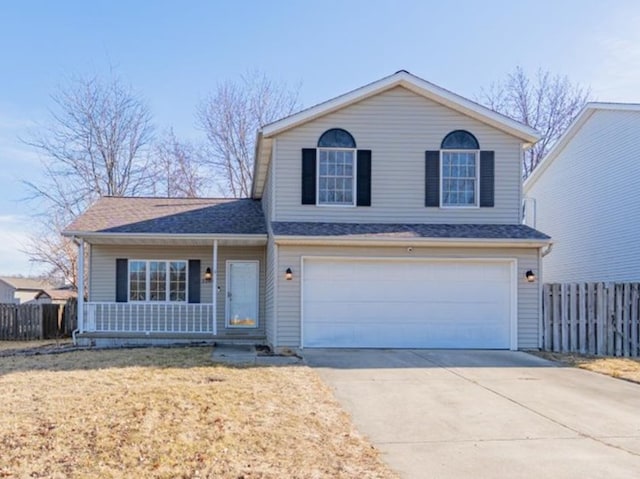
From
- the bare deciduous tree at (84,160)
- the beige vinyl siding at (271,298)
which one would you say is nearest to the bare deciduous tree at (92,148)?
the bare deciduous tree at (84,160)

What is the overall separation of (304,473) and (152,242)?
432 inches

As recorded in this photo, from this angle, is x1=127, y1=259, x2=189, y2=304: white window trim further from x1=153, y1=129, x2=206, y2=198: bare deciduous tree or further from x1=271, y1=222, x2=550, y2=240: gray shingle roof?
x1=153, y1=129, x2=206, y2=198: bare deciduous tree

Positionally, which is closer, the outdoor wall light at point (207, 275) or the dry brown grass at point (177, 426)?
the dry brown grass at point (177, 426)

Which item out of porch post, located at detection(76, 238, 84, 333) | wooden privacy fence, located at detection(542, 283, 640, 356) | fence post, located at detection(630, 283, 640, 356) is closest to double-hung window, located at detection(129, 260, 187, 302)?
porch post, located at detection(76, 238, 84, 333)

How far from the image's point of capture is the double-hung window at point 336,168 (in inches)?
509

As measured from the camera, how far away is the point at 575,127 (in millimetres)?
18250

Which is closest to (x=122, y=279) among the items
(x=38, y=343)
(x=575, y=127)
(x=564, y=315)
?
(x=38, y=343)

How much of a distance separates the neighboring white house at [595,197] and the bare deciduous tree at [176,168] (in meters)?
16.9

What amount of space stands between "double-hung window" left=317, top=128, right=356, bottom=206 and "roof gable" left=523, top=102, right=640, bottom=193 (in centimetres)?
827

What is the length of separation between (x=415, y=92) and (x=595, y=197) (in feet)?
→ 26.1

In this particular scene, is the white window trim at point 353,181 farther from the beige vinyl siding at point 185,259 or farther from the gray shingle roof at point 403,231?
the beige vinyl siding at point 185,259

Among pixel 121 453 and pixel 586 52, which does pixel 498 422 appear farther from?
pixel 586 52

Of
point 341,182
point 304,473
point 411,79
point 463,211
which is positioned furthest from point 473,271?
point 304,473

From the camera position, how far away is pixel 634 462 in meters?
5.26
